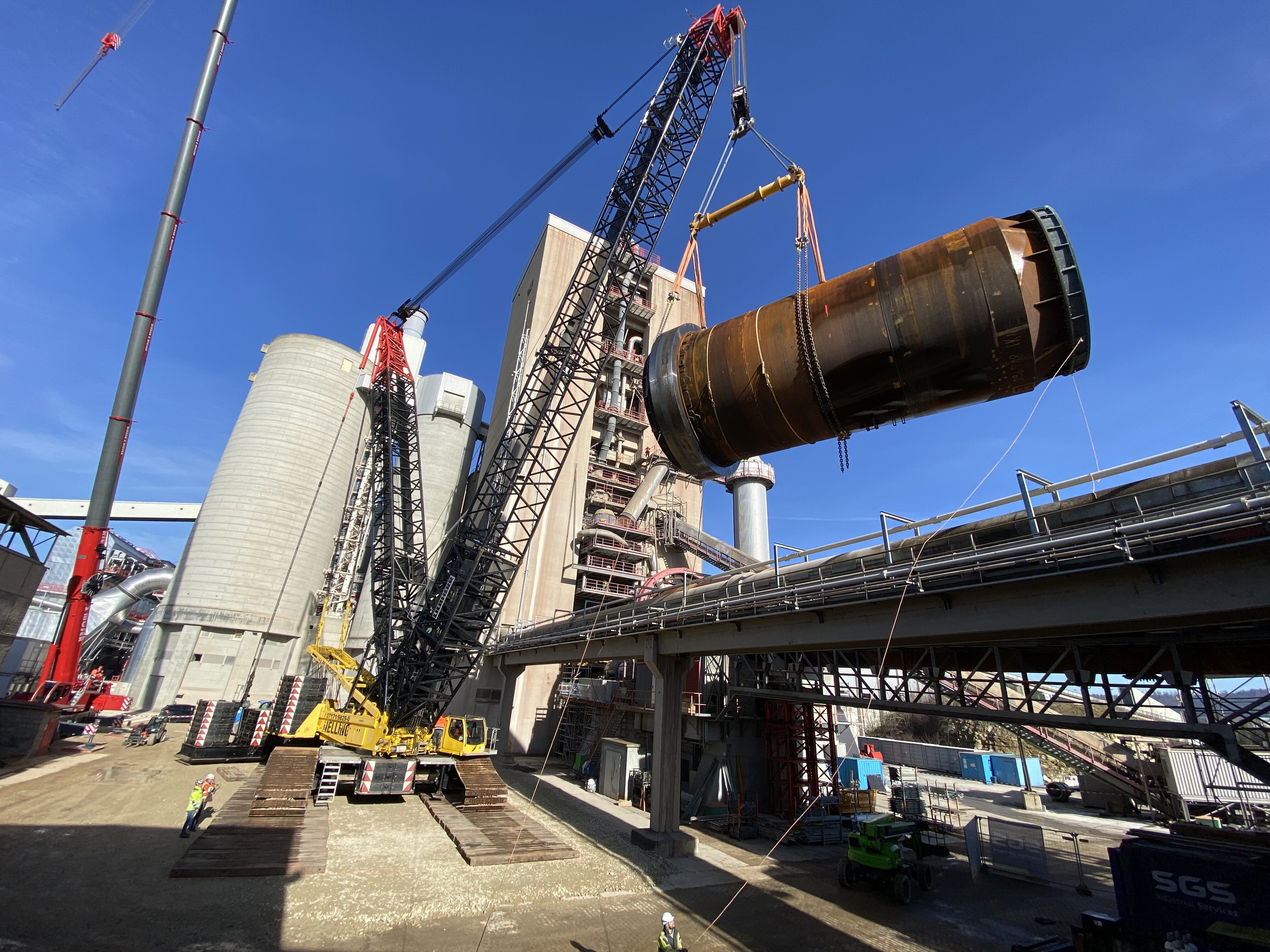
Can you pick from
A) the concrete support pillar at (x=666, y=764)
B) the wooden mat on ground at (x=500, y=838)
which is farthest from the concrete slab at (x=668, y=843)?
the wooden mat on ground at (x=500, y=838)

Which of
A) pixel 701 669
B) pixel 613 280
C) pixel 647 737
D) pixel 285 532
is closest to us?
pixel 701 669

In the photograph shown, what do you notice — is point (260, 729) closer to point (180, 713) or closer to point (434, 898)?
point (434, 898)

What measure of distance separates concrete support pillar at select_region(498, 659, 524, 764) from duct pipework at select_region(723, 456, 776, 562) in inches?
689

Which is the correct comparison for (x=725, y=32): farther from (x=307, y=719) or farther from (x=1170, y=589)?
(x=307, y=719)

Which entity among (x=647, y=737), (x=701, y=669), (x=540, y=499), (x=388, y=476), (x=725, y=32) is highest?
(x=725, y=32)

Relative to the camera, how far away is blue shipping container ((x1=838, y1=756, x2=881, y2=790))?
1170 inches

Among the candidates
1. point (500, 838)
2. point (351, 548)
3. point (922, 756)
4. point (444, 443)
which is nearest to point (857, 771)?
point (922, 756)

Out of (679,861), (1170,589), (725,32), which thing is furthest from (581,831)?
(725,32)

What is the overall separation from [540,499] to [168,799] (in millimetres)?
24754

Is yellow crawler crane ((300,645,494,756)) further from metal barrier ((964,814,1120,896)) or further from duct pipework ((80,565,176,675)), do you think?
duct pipework ((80,565,176,675))

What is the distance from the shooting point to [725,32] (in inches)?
969

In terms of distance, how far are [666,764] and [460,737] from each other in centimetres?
911

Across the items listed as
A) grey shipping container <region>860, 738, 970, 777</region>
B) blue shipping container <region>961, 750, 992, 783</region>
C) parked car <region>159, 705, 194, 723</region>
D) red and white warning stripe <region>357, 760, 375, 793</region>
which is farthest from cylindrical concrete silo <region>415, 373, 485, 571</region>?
blue shipping container <region>961, 750, 992, 783</region>

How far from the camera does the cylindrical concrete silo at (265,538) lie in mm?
40219
